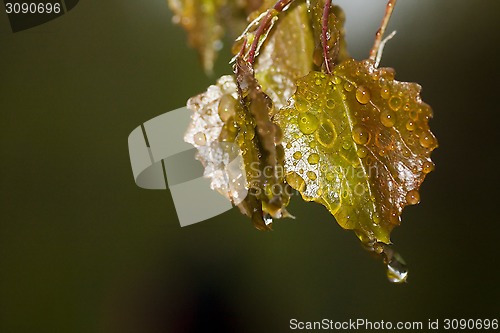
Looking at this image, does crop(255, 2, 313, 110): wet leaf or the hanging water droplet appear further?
crop(255, 2, 313, 110): wet leaf

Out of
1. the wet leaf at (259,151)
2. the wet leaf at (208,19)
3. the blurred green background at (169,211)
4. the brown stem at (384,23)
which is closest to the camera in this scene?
the wet leaf at (259,151)

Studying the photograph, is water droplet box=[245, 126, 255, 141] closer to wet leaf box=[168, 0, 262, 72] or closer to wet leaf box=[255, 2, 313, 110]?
wet leaf box=[255, 2, 313, 110]

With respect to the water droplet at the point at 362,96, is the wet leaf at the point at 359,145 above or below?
below

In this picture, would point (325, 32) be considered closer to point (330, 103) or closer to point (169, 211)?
point (330, 103)

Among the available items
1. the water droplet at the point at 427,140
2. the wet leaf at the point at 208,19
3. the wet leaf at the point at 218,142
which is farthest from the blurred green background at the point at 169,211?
the water droplet at the point at 427,140

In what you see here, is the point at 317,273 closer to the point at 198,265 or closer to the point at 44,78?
the point at 198,265

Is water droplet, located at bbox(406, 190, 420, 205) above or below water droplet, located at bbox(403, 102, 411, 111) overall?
below

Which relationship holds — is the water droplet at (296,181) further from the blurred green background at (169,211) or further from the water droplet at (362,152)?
the blurred green background at (169,211)

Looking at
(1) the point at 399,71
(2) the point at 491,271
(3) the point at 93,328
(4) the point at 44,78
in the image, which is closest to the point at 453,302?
(2) the point at 491,271

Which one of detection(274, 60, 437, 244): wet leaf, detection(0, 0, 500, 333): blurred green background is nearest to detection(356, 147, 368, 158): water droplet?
detection(274, 60, 437, 244): wet leaf
